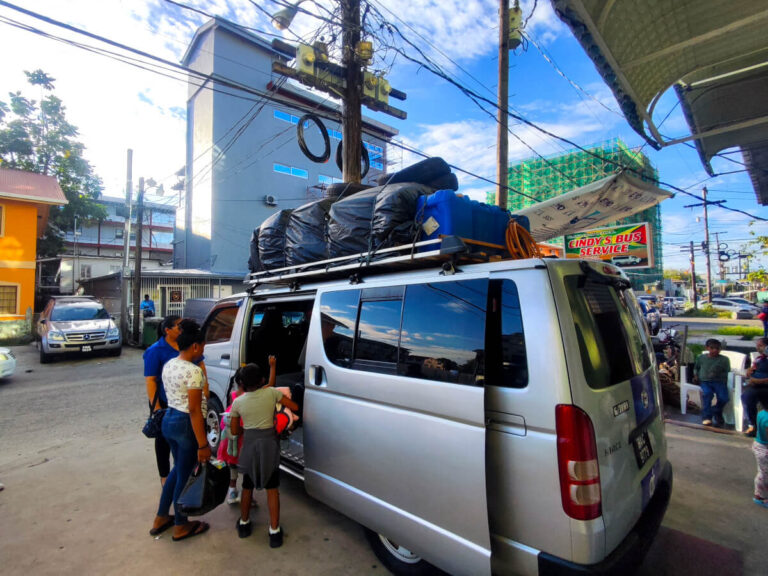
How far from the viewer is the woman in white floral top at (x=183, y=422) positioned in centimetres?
285

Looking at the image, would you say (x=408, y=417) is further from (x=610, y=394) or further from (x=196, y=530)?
(x=196, y=530)

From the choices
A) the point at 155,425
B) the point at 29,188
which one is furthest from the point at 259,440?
the point at 29,188

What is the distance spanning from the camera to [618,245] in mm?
8828

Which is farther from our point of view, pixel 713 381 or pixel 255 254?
pixel 713 381

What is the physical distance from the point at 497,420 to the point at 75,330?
13.4 metres

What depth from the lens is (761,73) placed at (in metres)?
4.23

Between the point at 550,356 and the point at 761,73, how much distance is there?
491 centimetres

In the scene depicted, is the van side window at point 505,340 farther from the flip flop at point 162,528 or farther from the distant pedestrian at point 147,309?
the distant pedestrian at point 147,309

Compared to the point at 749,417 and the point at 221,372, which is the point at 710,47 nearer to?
the point at 749,417

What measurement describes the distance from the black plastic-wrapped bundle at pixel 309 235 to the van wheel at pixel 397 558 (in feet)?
7.16

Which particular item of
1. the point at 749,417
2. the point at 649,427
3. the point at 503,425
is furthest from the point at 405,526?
the point at 749,417

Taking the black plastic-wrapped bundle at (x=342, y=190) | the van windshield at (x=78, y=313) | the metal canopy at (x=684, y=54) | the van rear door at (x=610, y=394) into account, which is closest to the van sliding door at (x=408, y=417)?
the van rear door at (x=610, y=394)

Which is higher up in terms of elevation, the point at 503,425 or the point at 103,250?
the point at 103,250

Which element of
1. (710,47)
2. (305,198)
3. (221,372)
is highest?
(305,198)
